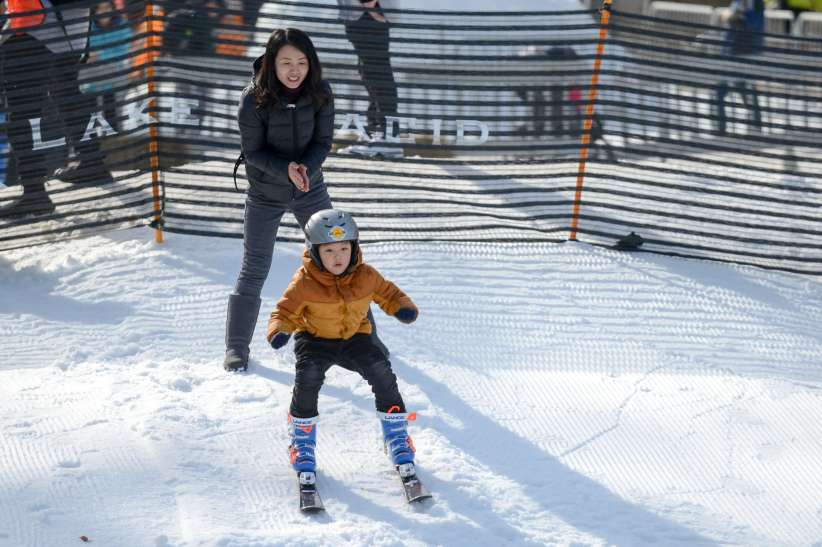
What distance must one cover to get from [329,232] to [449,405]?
1.44 meters

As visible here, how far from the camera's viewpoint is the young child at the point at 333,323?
4.43 meters

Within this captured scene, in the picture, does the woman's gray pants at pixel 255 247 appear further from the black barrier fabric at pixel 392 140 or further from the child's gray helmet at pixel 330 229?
the black barrier fabric at pixel 392 140

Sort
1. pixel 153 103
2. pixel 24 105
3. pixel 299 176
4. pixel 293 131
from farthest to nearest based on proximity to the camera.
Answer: pixel 153 103, pixel 24 105, pixel 293 131, pixel 299 176

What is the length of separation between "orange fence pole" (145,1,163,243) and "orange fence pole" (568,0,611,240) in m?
2.91

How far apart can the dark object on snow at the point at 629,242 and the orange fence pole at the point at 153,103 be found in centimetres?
320

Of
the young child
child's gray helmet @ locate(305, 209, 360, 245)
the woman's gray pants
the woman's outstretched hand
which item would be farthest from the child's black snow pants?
the woman's gray pants

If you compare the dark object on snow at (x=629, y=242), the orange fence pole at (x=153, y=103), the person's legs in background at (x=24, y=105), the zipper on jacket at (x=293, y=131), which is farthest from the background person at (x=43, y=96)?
the dark object on snow at (x=629, y=242)

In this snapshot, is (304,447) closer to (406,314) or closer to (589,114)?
(406,314)

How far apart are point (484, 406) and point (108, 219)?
10.7ft

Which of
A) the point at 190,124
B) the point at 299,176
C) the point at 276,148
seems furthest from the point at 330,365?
the point at 190,124

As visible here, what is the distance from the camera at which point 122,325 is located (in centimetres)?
612

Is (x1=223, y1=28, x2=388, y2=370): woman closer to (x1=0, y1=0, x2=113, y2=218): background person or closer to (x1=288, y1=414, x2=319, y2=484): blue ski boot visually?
(x1=288, y1=414, x2=319, y2=484): blue ski boot

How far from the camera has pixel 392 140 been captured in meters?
7.59

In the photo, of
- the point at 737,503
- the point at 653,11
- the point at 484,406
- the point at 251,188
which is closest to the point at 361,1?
the point at 251,188
